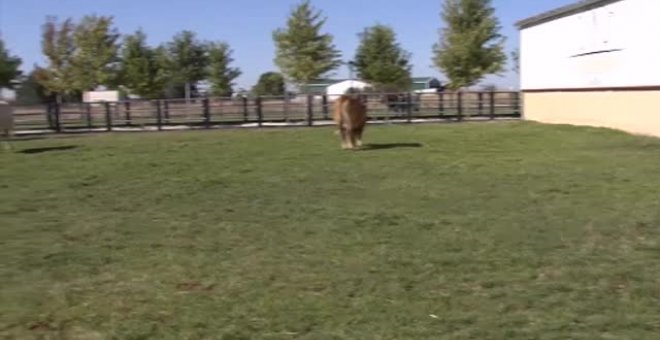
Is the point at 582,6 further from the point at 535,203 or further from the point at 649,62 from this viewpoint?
the point at 535,203

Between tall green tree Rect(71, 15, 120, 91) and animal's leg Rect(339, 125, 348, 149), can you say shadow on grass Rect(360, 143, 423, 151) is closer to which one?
animal's leg Rect(339, 125, 348, 149)

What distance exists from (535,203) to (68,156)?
1187 cm

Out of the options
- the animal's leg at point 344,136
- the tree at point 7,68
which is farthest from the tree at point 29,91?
the animal's leg at point 344,136

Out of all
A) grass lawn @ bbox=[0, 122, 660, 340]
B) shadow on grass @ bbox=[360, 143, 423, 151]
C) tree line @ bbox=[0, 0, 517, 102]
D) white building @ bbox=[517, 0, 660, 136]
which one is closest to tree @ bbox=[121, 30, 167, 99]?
tree line @ bbox=[0, 0, 517, 102]

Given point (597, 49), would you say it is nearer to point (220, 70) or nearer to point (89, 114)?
point (89, 114)

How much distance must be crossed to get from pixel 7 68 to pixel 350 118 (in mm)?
50769

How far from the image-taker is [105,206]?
10.2 m

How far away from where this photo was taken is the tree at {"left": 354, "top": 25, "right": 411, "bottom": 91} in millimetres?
52219

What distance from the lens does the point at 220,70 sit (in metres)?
57.2

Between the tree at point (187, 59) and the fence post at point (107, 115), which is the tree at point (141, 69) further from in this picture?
the fence post at point (107, 115)

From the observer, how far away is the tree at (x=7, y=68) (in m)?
61.9

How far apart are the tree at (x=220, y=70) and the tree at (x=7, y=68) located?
1531 centimetres

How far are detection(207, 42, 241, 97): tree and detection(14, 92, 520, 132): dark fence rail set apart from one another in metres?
22.3

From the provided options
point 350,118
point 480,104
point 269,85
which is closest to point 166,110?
point 480,104
